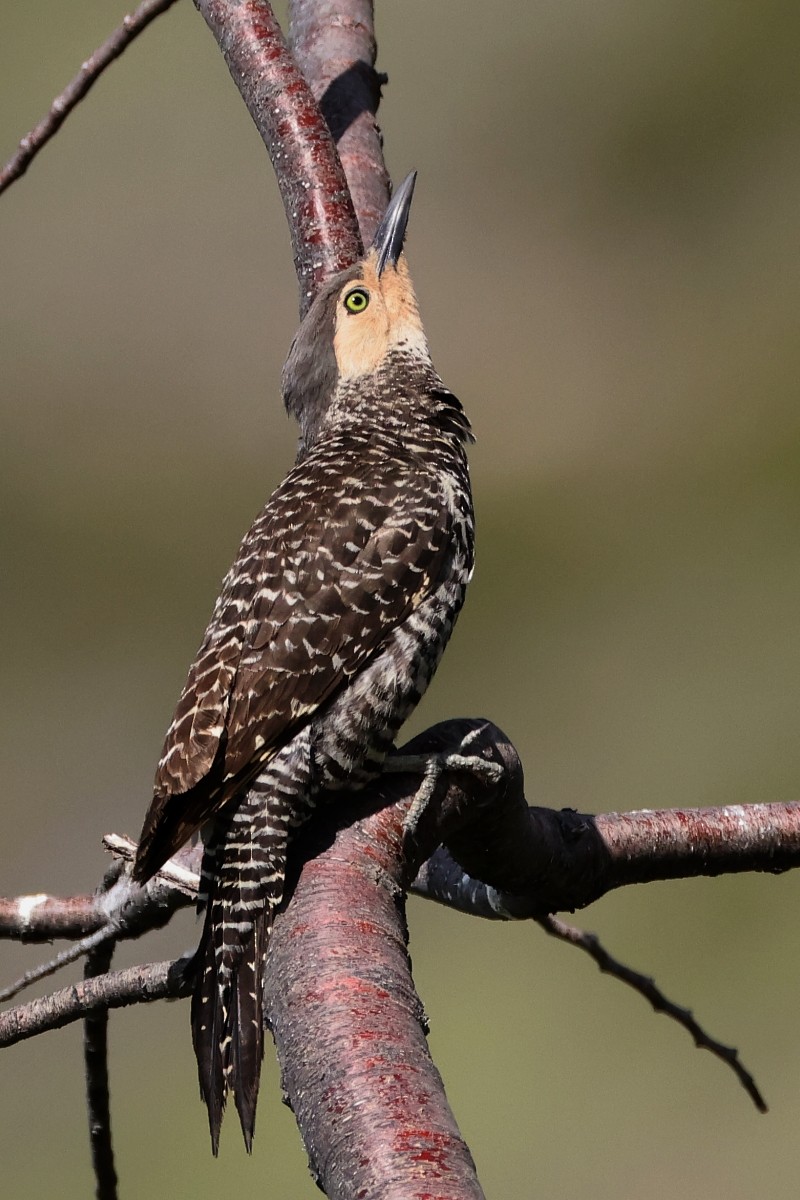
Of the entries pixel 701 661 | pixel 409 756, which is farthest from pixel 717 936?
pixel 409 756

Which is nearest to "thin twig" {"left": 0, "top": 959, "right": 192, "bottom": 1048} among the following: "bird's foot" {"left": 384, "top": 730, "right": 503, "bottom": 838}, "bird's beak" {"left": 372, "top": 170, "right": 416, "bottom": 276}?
"bird's foot" {"left": 384, "top": 730, "right": 503, "bottom": 838}

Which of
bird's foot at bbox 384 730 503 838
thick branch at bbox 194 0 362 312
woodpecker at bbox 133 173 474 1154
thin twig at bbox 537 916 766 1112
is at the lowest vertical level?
thin twig at bbox 537 916 766 1112

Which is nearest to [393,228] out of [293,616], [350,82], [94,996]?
[350,82]

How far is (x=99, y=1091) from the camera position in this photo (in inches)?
121

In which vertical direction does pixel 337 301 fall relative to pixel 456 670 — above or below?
below

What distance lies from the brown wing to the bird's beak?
731mm

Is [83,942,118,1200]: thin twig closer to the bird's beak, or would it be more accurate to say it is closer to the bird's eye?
the bird's eye

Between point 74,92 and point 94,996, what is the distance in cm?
193

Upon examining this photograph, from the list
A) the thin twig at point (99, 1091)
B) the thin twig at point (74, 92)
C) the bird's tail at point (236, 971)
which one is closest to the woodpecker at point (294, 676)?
the bird's tail at point (236, 971)

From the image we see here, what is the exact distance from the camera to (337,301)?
3.86m

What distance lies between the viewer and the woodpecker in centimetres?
263

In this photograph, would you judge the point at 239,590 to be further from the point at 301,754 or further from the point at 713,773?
the point at 713,773

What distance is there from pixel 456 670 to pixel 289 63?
5.95 metres

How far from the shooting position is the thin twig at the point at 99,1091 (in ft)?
9.91
